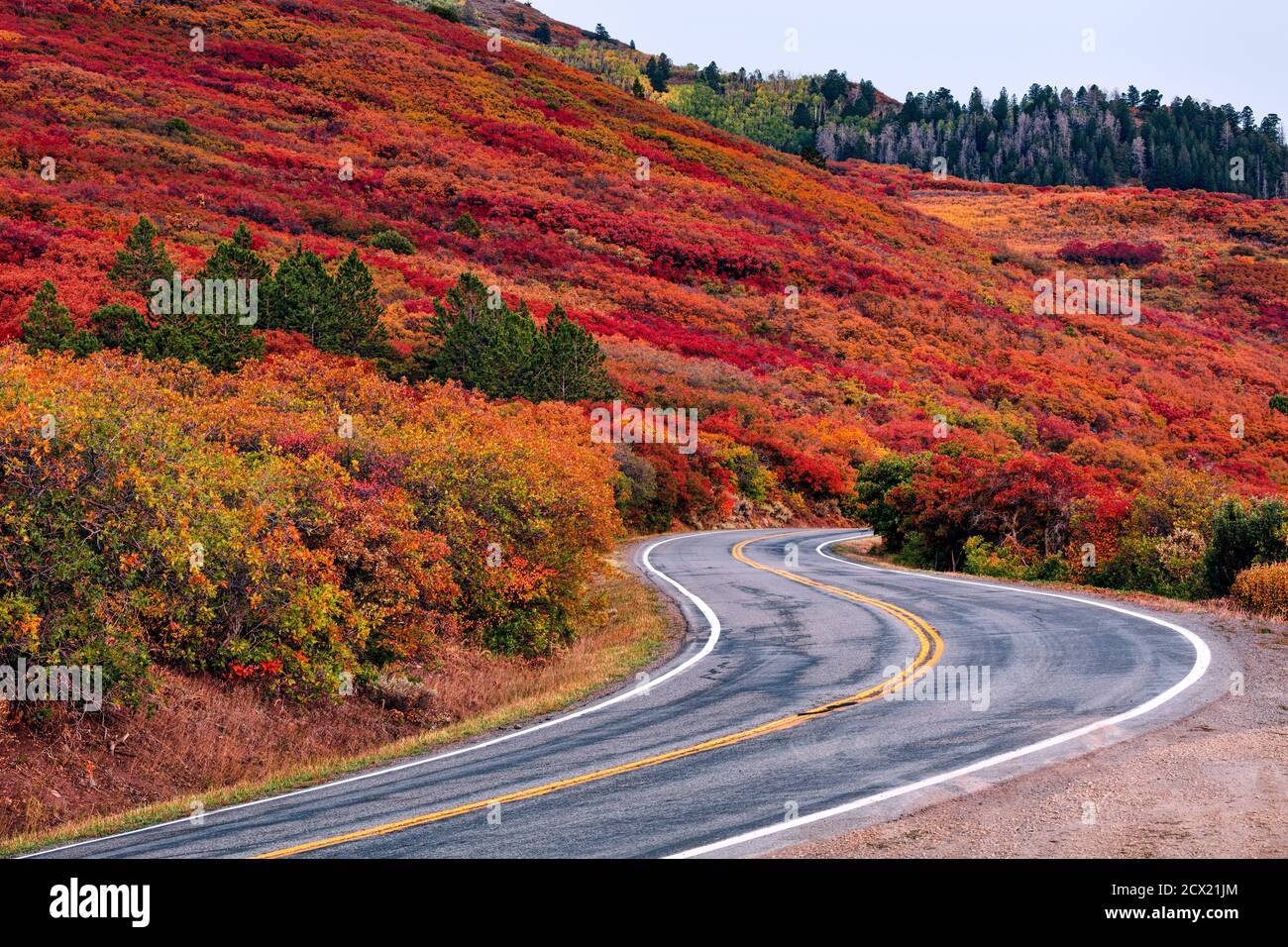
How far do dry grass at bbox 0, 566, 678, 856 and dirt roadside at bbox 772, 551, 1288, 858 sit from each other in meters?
6.04

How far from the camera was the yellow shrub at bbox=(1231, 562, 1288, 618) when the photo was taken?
16062 millimetres

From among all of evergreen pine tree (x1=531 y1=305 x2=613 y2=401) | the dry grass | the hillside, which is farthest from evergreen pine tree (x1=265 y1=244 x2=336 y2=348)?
the dry grass

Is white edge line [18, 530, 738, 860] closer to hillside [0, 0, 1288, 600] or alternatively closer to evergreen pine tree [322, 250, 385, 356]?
hillside [0, 0, 1288, 600]

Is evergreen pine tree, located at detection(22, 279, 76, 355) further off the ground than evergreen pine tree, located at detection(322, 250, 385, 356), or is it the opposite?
evergreen pine tree, located at detection(322, 250, 385, 356)

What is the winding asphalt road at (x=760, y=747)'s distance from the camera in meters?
7.48

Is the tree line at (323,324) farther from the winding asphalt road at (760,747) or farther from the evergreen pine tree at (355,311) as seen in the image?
the winding asphalt road at (760,747)

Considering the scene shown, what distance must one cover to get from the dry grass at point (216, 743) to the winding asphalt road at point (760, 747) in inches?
33.0

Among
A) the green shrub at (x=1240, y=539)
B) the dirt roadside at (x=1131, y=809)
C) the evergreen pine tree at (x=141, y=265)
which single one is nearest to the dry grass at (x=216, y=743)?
the dirt roadside at (x=1131, y=809)

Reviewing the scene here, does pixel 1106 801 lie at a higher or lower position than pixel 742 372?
lower

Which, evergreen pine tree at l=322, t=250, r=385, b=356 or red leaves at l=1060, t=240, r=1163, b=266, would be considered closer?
evergreen pine tree at l=322, t=250, r=385, b=356

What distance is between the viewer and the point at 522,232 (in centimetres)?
6969
